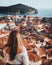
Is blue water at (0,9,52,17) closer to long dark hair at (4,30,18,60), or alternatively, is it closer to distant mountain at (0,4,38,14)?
distant mountain at (0,4,38,14)

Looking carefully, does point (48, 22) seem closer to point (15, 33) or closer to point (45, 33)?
point (45, 33)

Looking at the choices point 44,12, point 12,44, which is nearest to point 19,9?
point 44,12

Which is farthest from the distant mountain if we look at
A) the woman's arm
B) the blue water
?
the woman's arm

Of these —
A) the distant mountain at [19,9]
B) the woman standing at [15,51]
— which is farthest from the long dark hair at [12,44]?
the distant mountain at [19,9]

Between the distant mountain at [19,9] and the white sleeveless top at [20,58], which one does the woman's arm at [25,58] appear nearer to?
the white sleeveless top at [20,58]

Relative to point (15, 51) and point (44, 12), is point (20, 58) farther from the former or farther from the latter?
point (44, 12)

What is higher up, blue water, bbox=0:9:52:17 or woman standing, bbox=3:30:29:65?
blue water, bbox=0:9:52:17

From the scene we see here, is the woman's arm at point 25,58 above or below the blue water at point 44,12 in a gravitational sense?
below

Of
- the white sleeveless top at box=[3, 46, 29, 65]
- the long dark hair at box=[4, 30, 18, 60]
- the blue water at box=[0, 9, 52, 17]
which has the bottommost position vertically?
the white sleeveless top at box=[3, 46, 29, 65]

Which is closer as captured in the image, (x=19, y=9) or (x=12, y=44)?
(x=12, y=44)

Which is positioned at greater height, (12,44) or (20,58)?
(12,44)

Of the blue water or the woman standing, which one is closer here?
A: the woman standing

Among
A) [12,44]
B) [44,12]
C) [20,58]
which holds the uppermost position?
[44,12]
